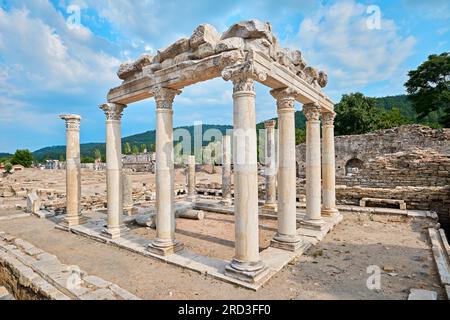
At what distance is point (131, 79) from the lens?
812 centimetres

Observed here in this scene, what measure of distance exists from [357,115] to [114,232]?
3475cm

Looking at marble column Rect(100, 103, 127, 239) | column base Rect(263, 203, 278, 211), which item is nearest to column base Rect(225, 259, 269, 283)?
marble column Rect(100, 103, 127, 239)

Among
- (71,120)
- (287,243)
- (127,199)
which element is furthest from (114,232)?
(287,243)

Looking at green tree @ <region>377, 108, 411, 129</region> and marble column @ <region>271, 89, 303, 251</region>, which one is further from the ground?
green tree @ <region>377, 108, 411, 129</region>

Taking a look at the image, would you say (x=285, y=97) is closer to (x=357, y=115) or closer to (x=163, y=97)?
(x=163, y=97)

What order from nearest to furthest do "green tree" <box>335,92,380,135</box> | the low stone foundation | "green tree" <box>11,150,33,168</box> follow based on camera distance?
the low stone foundation → "green tree" <box>335,92,380,135</box> → "green tree" <box>11,150,33,168</box>

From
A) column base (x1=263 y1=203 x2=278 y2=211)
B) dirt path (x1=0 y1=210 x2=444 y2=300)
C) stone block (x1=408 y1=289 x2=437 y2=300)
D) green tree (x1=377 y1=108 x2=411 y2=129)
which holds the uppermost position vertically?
green tree (x1=377 y1=108 x2=411 y2=129)

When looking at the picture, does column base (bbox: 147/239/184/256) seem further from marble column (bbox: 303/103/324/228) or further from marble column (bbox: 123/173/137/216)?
marble column (bbox: 123/173/137/216)

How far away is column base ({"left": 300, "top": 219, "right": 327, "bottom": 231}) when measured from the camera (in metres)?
8.59

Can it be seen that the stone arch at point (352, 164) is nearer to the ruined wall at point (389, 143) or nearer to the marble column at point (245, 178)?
the ruined wall at point (389, 143)

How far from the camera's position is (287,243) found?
22.6ft

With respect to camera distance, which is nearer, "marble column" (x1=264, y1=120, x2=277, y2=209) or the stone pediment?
the stone pediment

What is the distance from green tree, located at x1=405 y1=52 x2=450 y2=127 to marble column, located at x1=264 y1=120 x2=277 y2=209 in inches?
1182

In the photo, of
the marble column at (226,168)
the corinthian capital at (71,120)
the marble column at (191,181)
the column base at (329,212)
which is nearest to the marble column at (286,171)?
the column base at (329,212)
